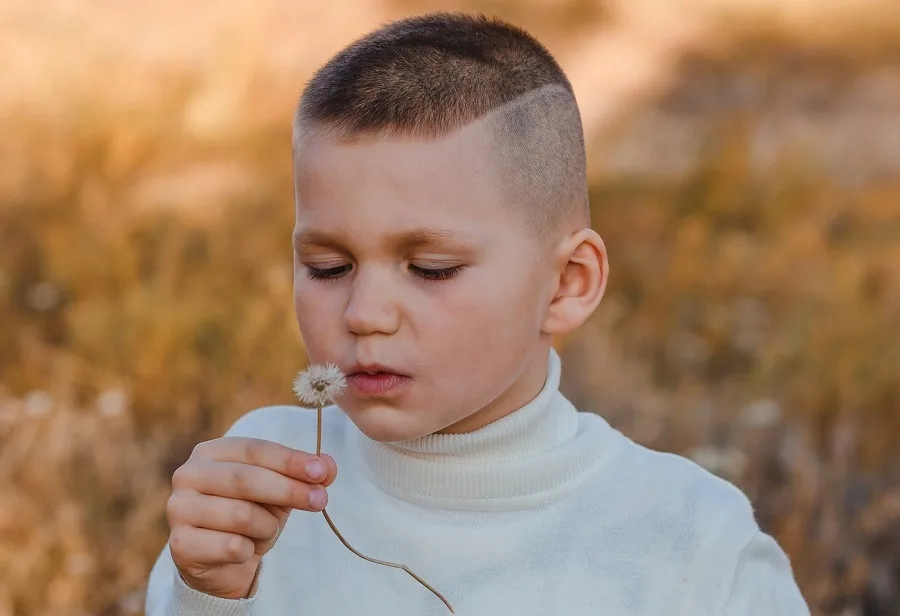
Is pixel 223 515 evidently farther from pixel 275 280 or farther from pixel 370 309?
pixel 275 280

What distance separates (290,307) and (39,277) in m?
1.02

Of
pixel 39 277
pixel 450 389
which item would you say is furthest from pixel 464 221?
pixel 39 277

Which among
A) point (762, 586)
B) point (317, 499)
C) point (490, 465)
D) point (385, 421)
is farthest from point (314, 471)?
point (762, 586)

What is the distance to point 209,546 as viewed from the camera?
1.44 metres

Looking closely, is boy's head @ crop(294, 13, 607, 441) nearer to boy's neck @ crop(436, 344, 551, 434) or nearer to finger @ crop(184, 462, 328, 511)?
boy's neck @ crop(436, 344, 551, 434)

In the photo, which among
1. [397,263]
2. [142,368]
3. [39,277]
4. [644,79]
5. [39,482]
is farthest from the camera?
[644,79]

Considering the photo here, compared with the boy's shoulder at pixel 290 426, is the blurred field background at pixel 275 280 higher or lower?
lower

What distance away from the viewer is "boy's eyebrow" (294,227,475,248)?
4.96 feet

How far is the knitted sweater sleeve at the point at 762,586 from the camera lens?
5.36 ft

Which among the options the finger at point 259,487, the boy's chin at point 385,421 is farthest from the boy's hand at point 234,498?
the boy's chin at point 385,421

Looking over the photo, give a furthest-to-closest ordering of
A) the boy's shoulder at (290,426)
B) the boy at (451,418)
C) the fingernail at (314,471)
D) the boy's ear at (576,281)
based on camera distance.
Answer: the boy's shoulder at (290,426) → the boy's ear at (576,281) → the boy at (451,418) → the fingernail at (314,471)

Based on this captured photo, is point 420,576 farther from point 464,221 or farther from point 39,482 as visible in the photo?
point 39,482

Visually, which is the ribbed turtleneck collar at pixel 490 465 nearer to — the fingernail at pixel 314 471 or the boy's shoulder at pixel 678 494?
the boy's shoulder at pixel 678 494

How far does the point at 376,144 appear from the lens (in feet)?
5.04
